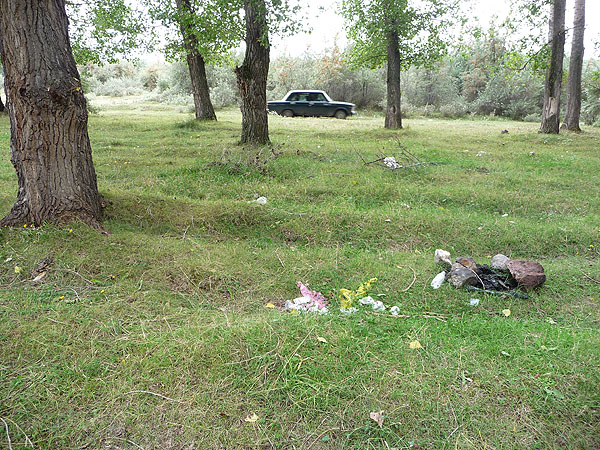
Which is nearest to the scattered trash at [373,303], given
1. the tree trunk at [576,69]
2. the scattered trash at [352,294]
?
the scattered trash at [352,294]

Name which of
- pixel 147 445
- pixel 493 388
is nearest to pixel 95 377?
pixel 147 445

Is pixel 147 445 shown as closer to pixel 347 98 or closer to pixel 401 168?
pixel 401 168

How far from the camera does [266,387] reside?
247cm

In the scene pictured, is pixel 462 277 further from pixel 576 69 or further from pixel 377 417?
pixel 576 69

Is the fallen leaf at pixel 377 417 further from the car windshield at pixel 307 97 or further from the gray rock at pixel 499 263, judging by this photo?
the car windshield at pixel 307 97

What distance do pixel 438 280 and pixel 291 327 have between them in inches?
64.4

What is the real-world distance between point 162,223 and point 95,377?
2.53 meters

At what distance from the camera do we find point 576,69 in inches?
489

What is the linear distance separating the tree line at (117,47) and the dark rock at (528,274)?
4.17 m

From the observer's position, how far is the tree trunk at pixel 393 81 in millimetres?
13047

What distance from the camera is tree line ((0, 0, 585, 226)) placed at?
3814 mm

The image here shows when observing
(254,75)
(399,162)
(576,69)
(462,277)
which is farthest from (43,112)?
(576,69)

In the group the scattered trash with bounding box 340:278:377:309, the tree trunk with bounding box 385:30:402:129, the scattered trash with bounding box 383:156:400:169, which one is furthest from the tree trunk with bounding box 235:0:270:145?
the tree trunk with bounding box 385:30:402:129

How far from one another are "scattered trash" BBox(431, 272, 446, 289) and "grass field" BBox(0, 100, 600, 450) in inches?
2.2
